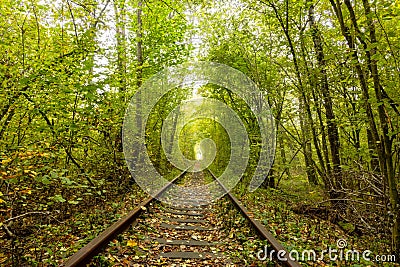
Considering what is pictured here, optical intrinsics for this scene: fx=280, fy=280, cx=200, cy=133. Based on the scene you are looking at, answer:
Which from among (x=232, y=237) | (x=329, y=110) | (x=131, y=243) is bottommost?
(x=232, y=237)

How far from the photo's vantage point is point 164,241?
5.19 meters

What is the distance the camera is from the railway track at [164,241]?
395 cm

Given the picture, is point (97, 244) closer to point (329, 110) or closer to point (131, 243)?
point (131, 243)

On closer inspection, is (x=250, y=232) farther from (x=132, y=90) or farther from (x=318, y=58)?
(x=132, y=90)

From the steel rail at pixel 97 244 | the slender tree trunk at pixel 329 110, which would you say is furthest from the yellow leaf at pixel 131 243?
the slender tree trunk at pixel 329 110

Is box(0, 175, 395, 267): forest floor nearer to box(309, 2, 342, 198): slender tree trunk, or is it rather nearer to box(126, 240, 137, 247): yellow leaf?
box(126, 240, 137, 247): yellow leaf

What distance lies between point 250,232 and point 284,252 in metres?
1.80

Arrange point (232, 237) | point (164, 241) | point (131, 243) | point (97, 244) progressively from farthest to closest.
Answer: point (232, 237), point (164, 241), point (131, 243), point (97, 244)

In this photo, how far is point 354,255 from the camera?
4.45 meters

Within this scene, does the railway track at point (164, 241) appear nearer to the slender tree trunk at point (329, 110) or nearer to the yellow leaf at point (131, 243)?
the yellow leaf at point (131, 243)

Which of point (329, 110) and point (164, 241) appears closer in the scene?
point (164, 241)

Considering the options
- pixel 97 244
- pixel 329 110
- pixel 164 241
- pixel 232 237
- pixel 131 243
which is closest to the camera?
pixel 97 244

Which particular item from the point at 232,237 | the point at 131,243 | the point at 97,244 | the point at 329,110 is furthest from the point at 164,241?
the point at 329,110

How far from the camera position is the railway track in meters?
3.95
